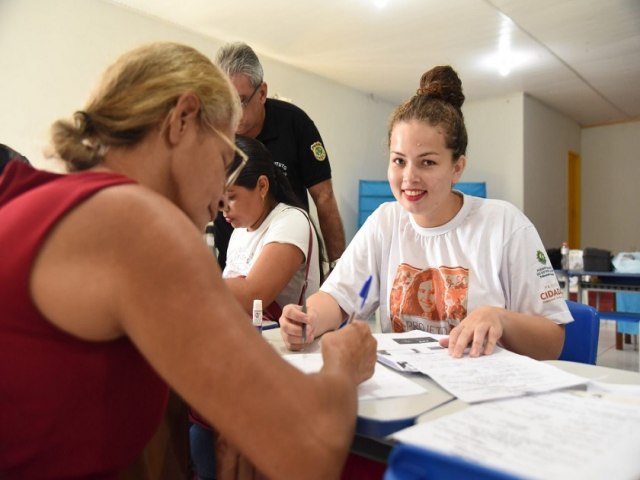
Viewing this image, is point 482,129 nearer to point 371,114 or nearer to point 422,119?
point 371,114

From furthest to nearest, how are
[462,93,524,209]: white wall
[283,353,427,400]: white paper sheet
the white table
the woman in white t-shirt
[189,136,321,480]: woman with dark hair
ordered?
[462,93,524,209]: white wall < [189,136,321,480]: woman with dark hair < the woman in white t-shirt < [283,353,427,400]: white paper sheet < the white table

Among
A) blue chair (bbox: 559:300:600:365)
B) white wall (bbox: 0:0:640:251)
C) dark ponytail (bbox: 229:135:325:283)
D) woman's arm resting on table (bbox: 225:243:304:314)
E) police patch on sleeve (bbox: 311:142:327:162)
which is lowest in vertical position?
blue chair (bbox: 559:300:600:365)

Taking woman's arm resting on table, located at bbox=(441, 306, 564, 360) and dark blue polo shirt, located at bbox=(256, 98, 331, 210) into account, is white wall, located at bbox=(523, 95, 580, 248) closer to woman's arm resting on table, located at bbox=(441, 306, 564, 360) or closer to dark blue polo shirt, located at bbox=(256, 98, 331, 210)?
dark blue polo shirt, located at bbox=(256, 98, 331, 210)

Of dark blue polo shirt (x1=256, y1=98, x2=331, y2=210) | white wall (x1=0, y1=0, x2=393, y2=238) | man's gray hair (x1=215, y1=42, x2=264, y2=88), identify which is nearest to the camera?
man's gray hair (x1=215, y1=42, x2=264, y2=88)

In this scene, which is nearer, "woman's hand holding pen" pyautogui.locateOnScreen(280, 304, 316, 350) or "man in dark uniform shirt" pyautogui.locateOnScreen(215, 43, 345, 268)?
"woman's hand holding pen" pyautogui.locateOnScreen(280, 304, 316, 350)

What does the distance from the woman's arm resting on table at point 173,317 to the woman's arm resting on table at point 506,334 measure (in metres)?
0.52

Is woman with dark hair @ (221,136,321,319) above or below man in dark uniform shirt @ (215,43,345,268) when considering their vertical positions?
below

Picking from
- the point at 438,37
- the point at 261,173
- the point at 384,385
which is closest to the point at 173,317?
the point at 384,385

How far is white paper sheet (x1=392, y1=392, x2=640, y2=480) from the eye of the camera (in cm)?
54

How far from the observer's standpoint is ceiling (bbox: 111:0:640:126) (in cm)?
416

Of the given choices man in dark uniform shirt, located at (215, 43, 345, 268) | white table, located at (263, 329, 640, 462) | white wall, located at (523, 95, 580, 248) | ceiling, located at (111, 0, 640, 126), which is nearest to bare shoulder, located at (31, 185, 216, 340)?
white table, located at (263, 329, 640, 462)

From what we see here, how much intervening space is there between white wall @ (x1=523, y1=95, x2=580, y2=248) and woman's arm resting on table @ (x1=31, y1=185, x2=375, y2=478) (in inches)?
259

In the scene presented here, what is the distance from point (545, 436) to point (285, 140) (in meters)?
1.88

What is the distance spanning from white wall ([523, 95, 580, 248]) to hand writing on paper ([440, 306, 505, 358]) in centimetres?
596
